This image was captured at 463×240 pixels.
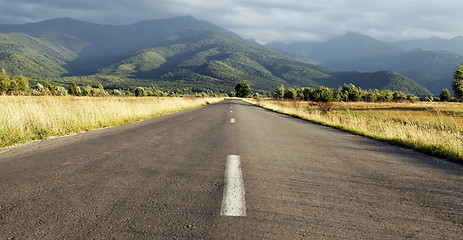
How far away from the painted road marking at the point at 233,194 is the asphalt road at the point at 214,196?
7 cm

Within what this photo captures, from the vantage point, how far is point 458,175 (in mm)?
3740

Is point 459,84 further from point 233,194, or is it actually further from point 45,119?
point 45,119

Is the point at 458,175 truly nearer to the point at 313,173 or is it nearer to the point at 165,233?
the point at 313,173

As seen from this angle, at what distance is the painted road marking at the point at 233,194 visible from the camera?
2.17m

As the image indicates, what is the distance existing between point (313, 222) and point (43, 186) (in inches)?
123

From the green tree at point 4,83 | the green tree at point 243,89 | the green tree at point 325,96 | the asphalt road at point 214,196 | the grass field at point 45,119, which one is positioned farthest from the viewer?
the green tree at point 243,89

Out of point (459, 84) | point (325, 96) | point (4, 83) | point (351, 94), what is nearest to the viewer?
point (459, 84)

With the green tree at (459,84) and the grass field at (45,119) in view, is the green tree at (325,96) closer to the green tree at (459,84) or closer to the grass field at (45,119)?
the green tree at (459,84)

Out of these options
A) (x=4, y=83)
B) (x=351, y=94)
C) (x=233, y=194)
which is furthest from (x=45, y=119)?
(x=351, y=94)

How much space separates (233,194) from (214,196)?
0.22m

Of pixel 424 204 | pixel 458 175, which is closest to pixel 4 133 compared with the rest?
pixel 424 204

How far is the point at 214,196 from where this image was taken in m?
2.52

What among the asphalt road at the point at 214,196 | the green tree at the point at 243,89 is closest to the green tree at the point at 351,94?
the green tree at the point at 243,89

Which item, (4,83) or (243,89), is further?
(243,89)
